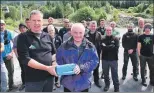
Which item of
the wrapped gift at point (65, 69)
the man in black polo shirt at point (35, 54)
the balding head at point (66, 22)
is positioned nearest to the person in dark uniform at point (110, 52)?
the balding head at point (66, 22)

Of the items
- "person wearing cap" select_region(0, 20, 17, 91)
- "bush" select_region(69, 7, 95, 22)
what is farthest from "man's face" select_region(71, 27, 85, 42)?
"bush" select_region(69, 7, 95, 22)

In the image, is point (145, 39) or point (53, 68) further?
point (145, 39)

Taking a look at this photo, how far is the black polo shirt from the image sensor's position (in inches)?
159

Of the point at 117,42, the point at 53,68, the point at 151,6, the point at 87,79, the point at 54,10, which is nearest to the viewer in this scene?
the point at 53,68

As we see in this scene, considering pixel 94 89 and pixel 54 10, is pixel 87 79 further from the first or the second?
pixel 54 10

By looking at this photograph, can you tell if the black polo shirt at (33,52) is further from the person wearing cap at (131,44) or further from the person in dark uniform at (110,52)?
the person wearing cap at (131,44)

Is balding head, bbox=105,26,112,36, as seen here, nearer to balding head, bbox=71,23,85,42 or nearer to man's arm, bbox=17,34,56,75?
balding head, bbox=71,23,85,42

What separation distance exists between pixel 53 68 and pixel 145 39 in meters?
4.11

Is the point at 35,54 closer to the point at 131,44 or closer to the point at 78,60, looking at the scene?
the point at 78,60

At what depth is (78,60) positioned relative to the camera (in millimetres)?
4141

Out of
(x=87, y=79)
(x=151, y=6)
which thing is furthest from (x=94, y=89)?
(x=151, y=6)

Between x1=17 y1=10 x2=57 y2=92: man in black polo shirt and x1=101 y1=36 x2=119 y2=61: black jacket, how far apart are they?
3.09 meters

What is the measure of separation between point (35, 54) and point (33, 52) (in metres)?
0.04

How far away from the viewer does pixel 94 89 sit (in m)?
7.33
